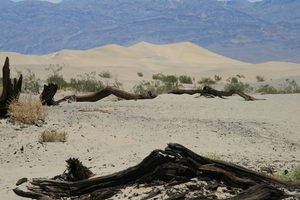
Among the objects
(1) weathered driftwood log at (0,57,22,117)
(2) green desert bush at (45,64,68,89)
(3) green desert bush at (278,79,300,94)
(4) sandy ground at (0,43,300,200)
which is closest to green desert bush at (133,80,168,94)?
(2) green desert bush at (45,64,68,89)

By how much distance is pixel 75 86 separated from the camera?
27.3 m

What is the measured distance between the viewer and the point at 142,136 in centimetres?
1264

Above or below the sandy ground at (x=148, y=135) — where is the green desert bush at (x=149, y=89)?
above

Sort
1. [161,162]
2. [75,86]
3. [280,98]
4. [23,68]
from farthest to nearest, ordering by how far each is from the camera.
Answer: [23,68] < [75,86] < [280,98] < [161,162]

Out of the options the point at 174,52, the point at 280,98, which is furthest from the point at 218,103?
the point at 174,52

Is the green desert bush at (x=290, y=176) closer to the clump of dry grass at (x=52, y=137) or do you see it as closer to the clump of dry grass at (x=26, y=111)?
the clump of dry grass at (x=52, y=137)

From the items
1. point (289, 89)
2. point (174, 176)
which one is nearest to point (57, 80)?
point (289, 89)

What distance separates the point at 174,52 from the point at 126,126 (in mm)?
91915

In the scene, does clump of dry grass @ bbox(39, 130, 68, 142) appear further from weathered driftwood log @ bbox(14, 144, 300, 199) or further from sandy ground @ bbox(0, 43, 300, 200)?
weathered driftwood log @ bbox(14, 144, 300, 199)

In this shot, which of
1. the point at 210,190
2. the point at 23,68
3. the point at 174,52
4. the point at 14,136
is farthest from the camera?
the point at 174,52

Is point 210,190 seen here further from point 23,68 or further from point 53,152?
point 23,68

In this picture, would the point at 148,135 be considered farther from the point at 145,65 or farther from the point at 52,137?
the point at 145,65

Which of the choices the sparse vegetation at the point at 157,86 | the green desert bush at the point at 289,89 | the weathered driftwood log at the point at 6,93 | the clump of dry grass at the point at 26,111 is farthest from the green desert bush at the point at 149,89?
the clump of dry grass at the point at 26,111

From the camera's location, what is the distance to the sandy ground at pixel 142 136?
1004 centimetres
